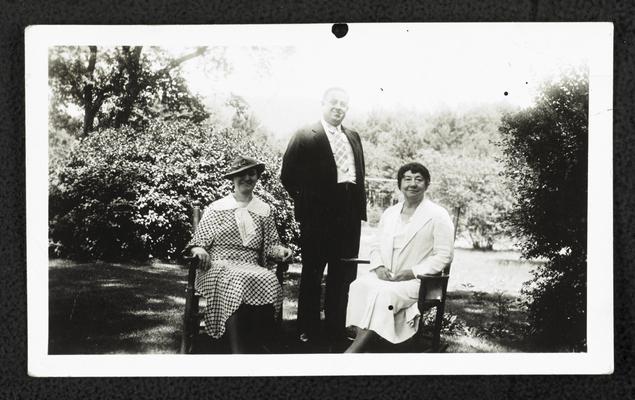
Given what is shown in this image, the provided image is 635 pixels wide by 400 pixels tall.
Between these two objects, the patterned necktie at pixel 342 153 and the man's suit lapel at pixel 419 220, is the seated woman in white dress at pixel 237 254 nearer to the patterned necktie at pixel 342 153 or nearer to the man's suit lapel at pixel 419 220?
the patterned necktie at pixel 342 153

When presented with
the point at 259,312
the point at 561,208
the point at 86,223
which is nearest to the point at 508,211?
the point at 561,208

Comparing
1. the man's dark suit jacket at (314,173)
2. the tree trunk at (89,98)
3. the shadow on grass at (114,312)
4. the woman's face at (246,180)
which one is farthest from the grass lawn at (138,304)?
the tree trunk at (89,98)

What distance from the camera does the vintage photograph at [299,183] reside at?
150 centimetres

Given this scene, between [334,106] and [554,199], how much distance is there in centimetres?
58

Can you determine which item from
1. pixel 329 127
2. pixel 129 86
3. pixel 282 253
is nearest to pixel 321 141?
pixel 329 127

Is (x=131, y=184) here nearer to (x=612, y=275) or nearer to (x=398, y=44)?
(x=398, y=44)

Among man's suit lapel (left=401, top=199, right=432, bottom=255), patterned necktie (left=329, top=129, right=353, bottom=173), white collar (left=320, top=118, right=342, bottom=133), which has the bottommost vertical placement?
man's suit lapel (left=401, top=199, right=432, bottom=255)

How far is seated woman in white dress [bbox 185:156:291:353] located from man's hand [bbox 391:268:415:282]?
0.26 m

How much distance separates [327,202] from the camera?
1.50m

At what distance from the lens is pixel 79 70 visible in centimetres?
151

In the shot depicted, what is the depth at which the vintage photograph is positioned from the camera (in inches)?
58.9

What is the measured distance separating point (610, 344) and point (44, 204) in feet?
4.59

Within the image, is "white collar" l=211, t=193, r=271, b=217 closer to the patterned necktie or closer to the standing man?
the standing man

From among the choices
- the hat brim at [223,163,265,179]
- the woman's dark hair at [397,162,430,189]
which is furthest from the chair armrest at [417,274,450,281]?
the hat brim at [223,163,265,179]
